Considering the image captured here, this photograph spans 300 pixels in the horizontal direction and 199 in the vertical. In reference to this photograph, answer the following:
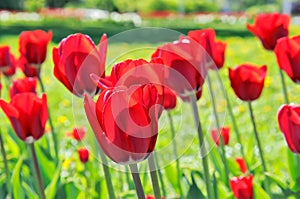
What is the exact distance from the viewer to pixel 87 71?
1268 mm

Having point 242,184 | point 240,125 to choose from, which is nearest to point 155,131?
point 242,184

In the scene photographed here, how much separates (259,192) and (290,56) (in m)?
0.35

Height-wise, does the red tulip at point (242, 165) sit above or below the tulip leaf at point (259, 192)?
below

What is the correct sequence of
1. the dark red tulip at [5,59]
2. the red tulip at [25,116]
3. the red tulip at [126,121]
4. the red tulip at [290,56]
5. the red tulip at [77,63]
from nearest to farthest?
the red tulip at [126,121] → the red tulip at [77,63] → the red tulip at [25,116] → the red tulip at [290,56] → the dark red tulip at [5,59]

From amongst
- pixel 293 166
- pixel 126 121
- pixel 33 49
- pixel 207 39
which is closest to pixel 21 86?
pixel 33 49

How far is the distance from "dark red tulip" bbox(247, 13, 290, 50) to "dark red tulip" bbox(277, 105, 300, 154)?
73 centimetres

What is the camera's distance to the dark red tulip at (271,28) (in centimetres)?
200

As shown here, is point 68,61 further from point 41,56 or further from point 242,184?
point 41,56

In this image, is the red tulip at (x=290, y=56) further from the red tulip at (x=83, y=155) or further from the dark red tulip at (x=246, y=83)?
the red tulip at (x=83, y=155)

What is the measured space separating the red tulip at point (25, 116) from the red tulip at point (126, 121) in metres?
0.45

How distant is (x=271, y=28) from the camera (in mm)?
1999

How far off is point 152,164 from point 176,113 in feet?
12.6

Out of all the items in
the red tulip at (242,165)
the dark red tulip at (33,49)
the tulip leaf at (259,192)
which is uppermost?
the dark red tulip at (33,49)

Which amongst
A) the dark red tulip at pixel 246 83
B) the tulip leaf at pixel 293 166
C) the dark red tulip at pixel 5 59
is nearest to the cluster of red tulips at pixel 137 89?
the dark red tulip at pixel 246 83
